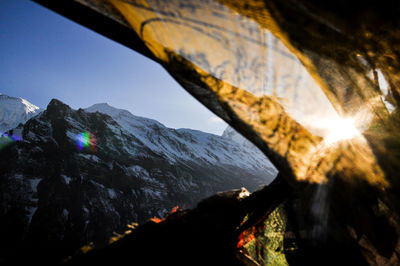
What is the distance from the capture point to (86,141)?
4416cm

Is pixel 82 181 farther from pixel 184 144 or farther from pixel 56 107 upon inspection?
pixel 184 144

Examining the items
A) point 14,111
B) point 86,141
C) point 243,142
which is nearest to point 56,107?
point 86,141

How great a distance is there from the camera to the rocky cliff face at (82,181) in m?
26.5

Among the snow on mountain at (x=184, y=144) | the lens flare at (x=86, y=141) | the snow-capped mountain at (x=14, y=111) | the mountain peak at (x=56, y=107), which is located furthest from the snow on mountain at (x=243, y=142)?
the snow-capped mountain at (x=14, y=111)

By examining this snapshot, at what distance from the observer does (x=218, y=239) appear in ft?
6.05

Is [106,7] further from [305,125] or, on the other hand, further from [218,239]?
[218,239]

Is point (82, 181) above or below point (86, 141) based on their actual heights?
below

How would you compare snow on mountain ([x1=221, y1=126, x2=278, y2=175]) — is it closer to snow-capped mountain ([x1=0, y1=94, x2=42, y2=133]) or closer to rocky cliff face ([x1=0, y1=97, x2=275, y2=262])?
rocky cliff face ([x1=0, y1=97, x2=275, y2=262])

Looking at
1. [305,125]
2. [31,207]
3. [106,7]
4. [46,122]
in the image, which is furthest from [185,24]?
[46,122]

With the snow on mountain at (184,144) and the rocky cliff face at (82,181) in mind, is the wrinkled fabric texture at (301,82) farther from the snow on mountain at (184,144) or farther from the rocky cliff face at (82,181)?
the snow on mountain at (184,144)

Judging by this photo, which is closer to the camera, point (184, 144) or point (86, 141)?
point (86, 141)

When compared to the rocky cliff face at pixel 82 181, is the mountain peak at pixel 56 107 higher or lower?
higher

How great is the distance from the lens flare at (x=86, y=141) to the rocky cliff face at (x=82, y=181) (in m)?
0.20

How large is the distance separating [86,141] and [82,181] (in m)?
13.9
